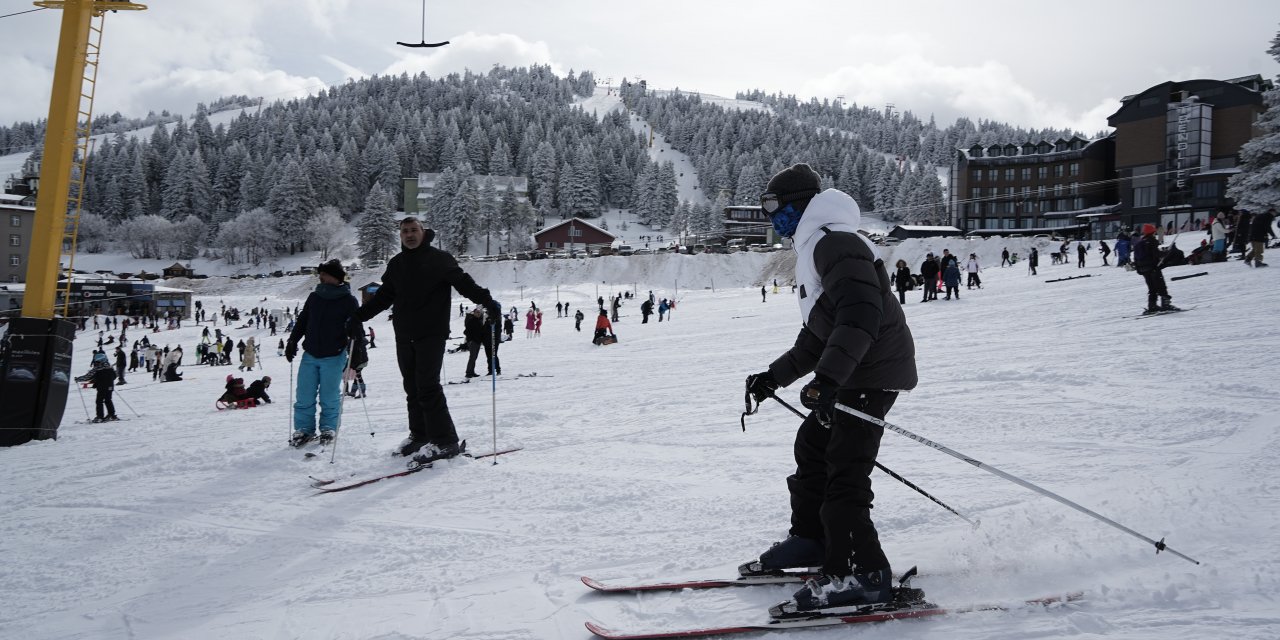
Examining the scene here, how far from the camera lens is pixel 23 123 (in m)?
151

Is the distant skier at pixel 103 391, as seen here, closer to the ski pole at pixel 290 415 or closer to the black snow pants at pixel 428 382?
the ski pole at pixel 290 415

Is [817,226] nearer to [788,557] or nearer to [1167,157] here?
[788,557]

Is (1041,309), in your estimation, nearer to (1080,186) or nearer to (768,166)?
(1080,186)

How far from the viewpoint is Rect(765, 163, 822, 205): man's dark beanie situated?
2861mm

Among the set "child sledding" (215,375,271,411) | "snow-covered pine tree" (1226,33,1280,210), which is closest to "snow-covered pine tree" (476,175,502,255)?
"snow-covered pine tree" (1226,33,1280,210)

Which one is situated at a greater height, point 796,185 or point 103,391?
point 796,185

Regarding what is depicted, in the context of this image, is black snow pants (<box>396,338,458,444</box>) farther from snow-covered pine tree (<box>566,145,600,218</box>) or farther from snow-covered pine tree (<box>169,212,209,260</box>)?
snow-covered pine tree (<box>169,212,209,260</box>)

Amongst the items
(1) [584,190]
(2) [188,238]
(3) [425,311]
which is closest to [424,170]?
(1) [584,190]

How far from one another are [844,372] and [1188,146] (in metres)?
58.9

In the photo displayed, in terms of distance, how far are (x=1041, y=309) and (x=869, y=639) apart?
45.2 feet

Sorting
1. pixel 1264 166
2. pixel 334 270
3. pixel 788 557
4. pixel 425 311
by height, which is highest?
pixel 1264 166

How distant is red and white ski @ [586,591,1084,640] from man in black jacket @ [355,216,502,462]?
292 centimetres

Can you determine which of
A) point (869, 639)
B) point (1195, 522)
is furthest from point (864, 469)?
point (1195, 522)

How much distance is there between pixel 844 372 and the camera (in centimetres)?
238
